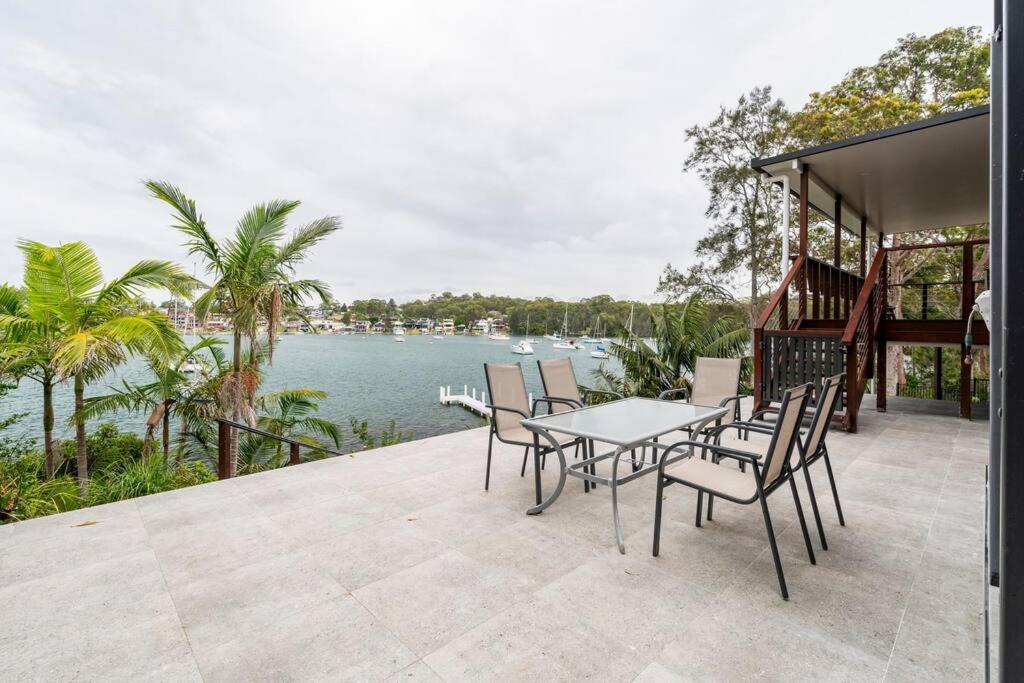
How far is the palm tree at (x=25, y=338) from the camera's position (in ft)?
16.3

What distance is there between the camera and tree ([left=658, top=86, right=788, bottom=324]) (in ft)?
49.8

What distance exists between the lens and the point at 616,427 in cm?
316

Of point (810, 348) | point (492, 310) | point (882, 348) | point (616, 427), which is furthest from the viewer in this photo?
point (492, 310)

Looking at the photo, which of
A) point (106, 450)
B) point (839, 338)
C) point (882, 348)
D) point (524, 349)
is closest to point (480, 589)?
point (839, 338)

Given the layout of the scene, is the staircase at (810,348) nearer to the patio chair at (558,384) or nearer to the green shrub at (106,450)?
the patio chair at (558,384)

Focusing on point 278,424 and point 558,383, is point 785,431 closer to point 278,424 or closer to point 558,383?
point 558,383

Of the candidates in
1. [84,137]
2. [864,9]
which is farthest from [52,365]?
[864,9]

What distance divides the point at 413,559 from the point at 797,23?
43.6 ft

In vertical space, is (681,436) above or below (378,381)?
above

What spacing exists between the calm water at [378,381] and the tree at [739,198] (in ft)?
16.6

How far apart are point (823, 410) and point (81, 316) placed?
279 inches

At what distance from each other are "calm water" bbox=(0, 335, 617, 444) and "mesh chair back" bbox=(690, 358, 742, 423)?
5.87 m

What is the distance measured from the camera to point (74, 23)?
9047mm

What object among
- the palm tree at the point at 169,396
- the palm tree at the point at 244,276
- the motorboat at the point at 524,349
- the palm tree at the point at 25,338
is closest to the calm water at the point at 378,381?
the palm tree at the point at 169,396
